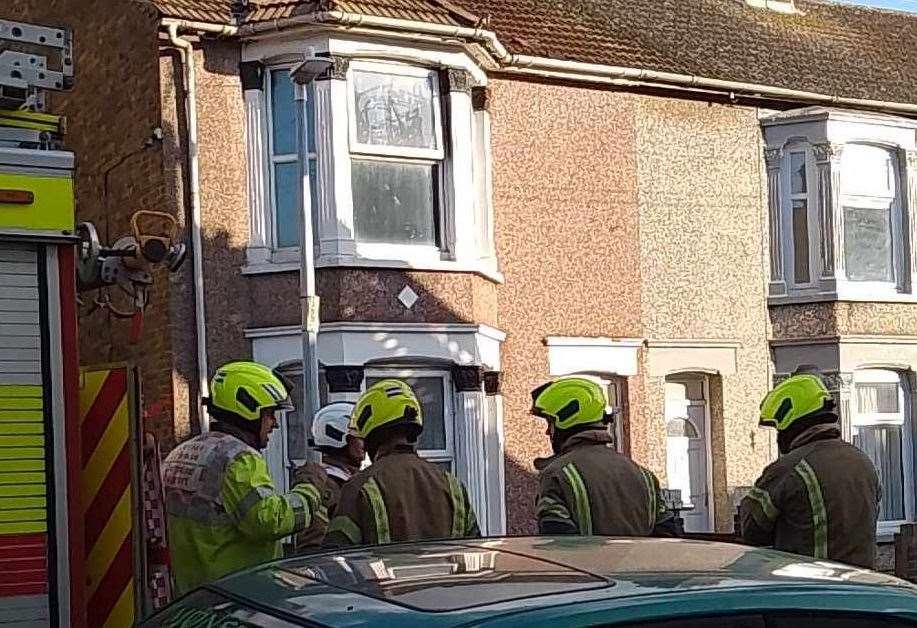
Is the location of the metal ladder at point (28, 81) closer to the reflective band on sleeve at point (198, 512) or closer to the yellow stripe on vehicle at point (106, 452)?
the yellow stripe on vehicle at point (106, 452)

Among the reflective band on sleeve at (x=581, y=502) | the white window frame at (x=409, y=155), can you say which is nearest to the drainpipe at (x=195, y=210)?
the white window frame at (x=409, y=155)

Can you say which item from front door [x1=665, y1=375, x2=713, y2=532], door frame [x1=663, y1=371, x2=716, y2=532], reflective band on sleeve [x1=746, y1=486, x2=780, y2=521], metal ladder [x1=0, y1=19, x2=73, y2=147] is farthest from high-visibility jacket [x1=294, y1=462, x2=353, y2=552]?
door frame [x1=663, y1=371, x2=716, y2=532]

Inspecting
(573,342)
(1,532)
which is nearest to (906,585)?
(1,532)

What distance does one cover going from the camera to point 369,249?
45.0 ft

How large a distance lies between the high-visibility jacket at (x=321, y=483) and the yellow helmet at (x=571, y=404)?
1004mm

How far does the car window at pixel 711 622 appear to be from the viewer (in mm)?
2912

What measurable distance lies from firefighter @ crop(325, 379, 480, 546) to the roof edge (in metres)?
7.59

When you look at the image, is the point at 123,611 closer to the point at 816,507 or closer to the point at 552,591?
the point at 552,591

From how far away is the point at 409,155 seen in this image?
14.0 meters

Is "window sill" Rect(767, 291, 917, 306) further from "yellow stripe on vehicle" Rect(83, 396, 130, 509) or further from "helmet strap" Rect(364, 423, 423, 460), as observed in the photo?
"yellow stripe on vehicle" Rect(83, 396, 130, 509)

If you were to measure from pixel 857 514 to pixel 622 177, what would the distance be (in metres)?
9.46

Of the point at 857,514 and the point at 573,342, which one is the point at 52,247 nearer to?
the point at 857,514

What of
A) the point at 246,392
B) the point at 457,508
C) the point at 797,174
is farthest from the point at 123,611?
the point at 797,174

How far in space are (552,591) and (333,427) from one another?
479cm
